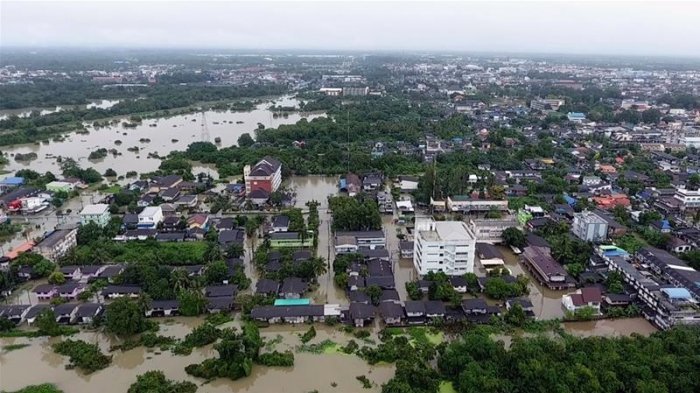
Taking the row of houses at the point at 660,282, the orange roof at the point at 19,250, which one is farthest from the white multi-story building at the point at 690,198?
the orange roof at the point at 19,250

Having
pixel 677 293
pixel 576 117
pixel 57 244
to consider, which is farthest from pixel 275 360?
pixel 576 117

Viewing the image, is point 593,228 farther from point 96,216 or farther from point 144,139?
point 144,139

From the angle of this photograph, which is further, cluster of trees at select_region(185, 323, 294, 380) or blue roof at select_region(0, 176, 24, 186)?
blue roof at select_region(0, 176, 24, 186)

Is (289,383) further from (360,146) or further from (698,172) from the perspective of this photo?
(698,172)

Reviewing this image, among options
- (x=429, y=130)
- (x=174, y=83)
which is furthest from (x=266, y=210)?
(x=174, y=83)

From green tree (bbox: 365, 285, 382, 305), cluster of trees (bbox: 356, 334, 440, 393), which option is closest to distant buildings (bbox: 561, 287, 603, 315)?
cluster of trees (bbox: 356, 334, 440, 393)

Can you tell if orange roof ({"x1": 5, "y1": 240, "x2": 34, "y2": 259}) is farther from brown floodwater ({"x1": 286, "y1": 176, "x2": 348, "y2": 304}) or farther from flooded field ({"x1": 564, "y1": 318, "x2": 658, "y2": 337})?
flooded field ({"x1": 564, "y1": 318, "x2": 658, "y2": 337})
